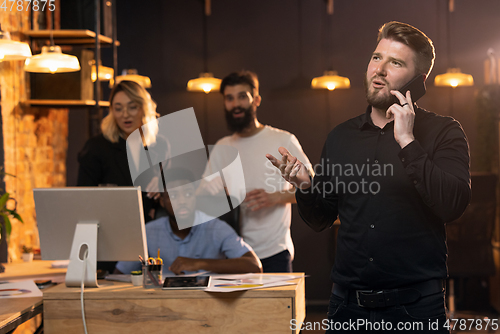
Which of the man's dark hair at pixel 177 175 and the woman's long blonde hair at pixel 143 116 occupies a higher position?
the woman's long blonde hair at pixel 143 116

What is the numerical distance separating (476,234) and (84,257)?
111 inches

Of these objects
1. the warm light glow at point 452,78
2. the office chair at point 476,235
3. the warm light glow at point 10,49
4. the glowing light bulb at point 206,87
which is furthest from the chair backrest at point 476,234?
the warm light glow at point 10,49

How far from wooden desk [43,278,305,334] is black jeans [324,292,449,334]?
0.30 metres

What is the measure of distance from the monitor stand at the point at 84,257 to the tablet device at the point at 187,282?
27 cm

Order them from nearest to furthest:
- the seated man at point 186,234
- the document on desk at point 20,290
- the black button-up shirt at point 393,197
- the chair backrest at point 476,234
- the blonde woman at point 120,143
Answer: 1. the black button-up shirt at point 393,197
2. the document on desk at point 20,290
3. the seated man at point 186,234
4. the blonde woman at point 120,143
5. the chair backrest at point 476,234

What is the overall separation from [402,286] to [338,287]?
0.19 metres

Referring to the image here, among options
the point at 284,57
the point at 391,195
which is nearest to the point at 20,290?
the point at 391,195

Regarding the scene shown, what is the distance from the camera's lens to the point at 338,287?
1450 millimetres

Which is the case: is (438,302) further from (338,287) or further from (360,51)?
(360,51)

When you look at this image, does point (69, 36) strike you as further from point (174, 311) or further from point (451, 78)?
point (451, 78)

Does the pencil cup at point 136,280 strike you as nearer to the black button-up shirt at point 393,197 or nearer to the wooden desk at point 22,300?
the wooden desk at point 22,300

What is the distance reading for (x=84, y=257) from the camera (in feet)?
5.86

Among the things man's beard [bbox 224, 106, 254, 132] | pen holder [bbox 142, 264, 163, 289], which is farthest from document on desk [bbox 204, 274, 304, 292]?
man's beard [bbox 224, 106, 254, 132]

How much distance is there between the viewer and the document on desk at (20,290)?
70.5 inches
